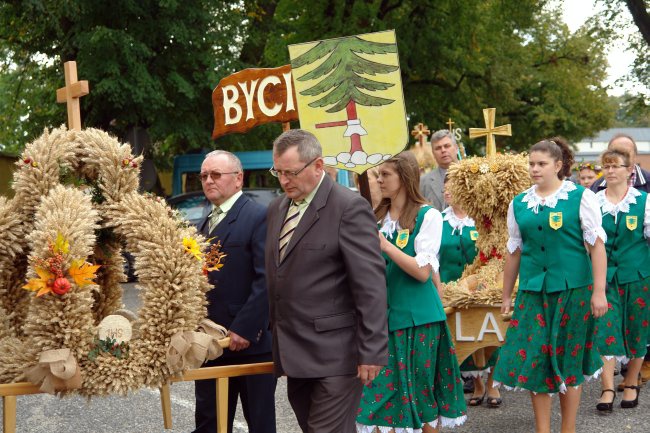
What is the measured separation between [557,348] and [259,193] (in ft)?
34.4

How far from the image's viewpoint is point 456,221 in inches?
285

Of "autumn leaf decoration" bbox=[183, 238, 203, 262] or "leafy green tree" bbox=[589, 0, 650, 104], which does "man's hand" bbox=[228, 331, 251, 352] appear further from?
"leafy green tree" bbox=[589, 0, 650, 104]

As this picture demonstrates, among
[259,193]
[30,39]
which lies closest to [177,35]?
[30,39]

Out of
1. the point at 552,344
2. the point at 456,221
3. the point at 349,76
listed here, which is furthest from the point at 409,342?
the point at 456,221

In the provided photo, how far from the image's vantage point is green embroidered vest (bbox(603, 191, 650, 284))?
7.22 meters

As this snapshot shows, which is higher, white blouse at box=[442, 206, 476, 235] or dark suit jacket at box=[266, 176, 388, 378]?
white blouse at box=[442, 206, 476, 235]

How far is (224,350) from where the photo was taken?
4.88 meters

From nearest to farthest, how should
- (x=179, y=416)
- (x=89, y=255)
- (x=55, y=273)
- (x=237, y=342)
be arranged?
1. (x=55, y=273)
2. (x=89, y=255)
3. (x=237, y=342)
4. (x=179, y=416)

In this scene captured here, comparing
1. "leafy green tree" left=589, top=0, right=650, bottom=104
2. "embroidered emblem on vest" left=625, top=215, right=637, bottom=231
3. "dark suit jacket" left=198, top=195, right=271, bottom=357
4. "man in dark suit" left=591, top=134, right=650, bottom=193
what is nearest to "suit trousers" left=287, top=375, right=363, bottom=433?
"dark suit jacket" left=198, top=195, right=271, bottom=357

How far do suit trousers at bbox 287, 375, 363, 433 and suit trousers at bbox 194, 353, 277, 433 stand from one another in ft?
2.33

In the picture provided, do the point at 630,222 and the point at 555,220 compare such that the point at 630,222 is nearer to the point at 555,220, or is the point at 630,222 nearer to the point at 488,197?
the point at 488,197

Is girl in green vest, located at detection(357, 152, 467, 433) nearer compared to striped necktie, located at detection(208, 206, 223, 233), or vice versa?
striped necktie, located at detection(208, 206, 223, 233)

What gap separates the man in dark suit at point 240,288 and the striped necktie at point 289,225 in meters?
0.65

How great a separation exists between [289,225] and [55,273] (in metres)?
1.02
